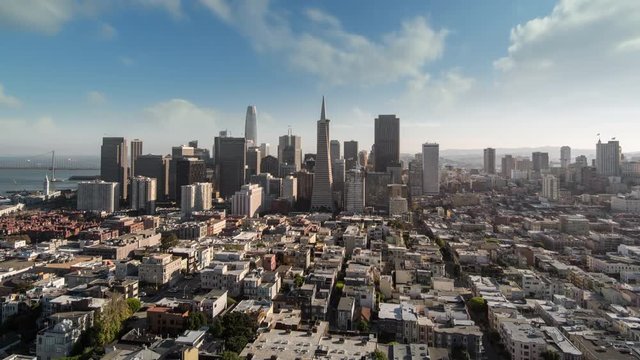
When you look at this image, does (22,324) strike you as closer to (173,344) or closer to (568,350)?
(173,344)

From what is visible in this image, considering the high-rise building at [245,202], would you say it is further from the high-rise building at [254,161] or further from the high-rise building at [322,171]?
the high-rise building at [254,161]

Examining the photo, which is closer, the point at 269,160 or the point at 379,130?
the point at 379,130

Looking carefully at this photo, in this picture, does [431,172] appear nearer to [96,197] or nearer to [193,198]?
[193,198]

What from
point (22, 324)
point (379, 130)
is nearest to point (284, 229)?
point (22, 324)


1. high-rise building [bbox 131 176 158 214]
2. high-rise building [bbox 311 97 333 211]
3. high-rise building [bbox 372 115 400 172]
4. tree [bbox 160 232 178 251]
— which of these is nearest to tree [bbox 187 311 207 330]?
tree [bbox 160 232 178 251]

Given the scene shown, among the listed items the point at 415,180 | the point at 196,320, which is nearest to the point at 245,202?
the point at 415,180

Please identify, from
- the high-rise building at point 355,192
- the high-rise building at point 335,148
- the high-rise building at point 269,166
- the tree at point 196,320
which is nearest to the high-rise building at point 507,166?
the high-rise building at point 335,148

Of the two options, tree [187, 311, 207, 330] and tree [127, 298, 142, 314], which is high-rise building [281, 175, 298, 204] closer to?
tree [127, 298, 142, 314]
